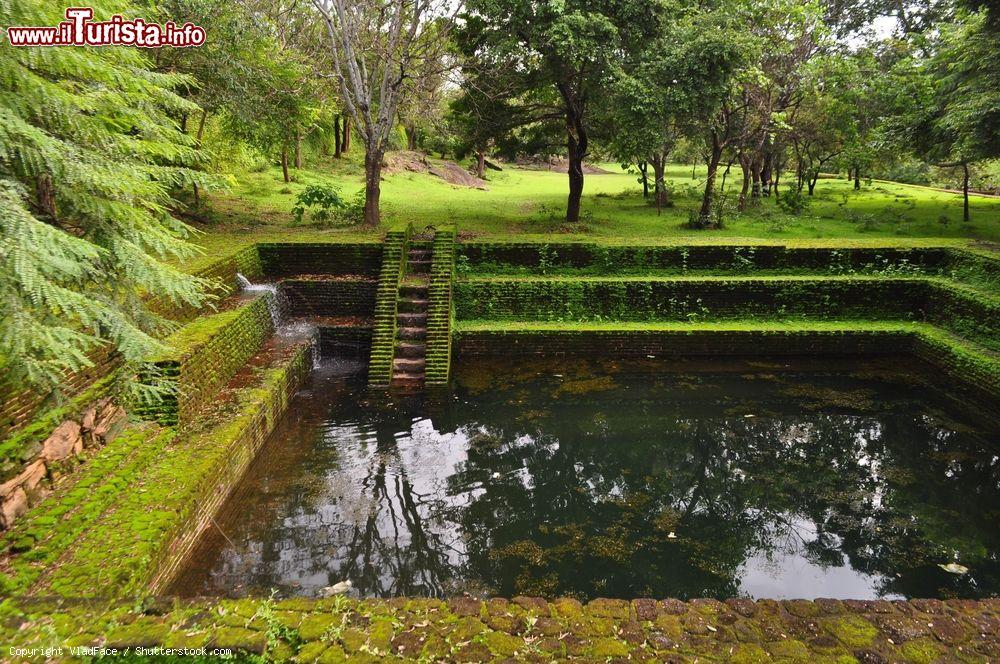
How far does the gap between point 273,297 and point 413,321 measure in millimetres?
2581

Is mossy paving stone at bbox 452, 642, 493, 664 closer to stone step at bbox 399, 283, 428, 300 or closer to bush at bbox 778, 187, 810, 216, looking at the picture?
stone step at bbox 399, 283, 428, 300

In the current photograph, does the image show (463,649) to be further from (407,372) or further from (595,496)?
(407,372)

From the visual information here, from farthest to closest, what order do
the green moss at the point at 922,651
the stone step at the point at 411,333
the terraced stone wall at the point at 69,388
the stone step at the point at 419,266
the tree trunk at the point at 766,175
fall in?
the tree trunk at the point at 766,175 → the stone step at the point at 419,266 → the stone step at the point at 411,333 → the terraced stone wall at the point at 69,388 → the green moss at the point at 922,651

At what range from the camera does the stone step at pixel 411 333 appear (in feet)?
31.9

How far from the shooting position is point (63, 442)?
205 inches

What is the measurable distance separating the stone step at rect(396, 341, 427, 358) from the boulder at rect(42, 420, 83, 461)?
4.67 meters

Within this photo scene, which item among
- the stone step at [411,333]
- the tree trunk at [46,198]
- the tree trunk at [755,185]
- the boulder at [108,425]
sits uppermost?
the tree trunk at [755,185]

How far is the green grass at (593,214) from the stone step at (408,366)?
4.07 m

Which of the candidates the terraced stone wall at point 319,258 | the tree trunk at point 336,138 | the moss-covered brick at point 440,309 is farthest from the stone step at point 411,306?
the tree trunk at point 336,138

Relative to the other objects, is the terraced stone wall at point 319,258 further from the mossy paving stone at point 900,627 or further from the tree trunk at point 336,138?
the tree trunk at point 336,138

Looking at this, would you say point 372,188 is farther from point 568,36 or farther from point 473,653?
point 473,653

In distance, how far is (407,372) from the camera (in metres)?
9.12

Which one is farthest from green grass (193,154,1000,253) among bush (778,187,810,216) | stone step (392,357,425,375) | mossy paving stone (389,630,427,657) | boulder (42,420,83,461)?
mossy paving stone (389,630,427,657)

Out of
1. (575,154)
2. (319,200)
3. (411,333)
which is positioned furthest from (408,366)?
(575,154)
